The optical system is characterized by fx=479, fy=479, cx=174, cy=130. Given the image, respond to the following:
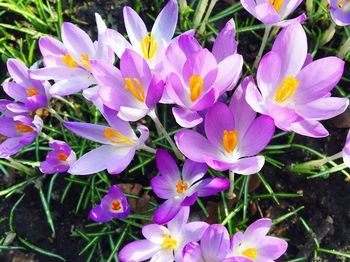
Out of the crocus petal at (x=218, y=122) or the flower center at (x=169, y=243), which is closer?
the crocus petal at (x=218, y=122)

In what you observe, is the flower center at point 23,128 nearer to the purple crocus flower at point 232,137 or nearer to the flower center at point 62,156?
the flower center at point 62,156

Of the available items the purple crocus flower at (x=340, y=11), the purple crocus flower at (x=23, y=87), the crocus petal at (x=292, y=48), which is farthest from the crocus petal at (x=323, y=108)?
the purple crocus flower at (x=23, y=87)

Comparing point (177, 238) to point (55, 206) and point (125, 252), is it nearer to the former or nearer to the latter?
point (125, 252)

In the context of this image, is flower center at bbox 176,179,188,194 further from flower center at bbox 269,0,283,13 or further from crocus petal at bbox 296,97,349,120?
flower center at bbox 269,0,283,13

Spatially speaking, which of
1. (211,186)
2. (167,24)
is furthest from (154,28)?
(211,186)

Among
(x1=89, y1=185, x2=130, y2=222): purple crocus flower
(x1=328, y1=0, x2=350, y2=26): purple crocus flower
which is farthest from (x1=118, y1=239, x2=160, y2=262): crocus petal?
(x1=328, y1=0, x2=350, y2=26): purple crocus flower

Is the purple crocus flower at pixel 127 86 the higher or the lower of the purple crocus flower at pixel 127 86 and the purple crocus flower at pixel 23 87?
the higher

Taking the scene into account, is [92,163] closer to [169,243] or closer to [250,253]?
[169,243]
